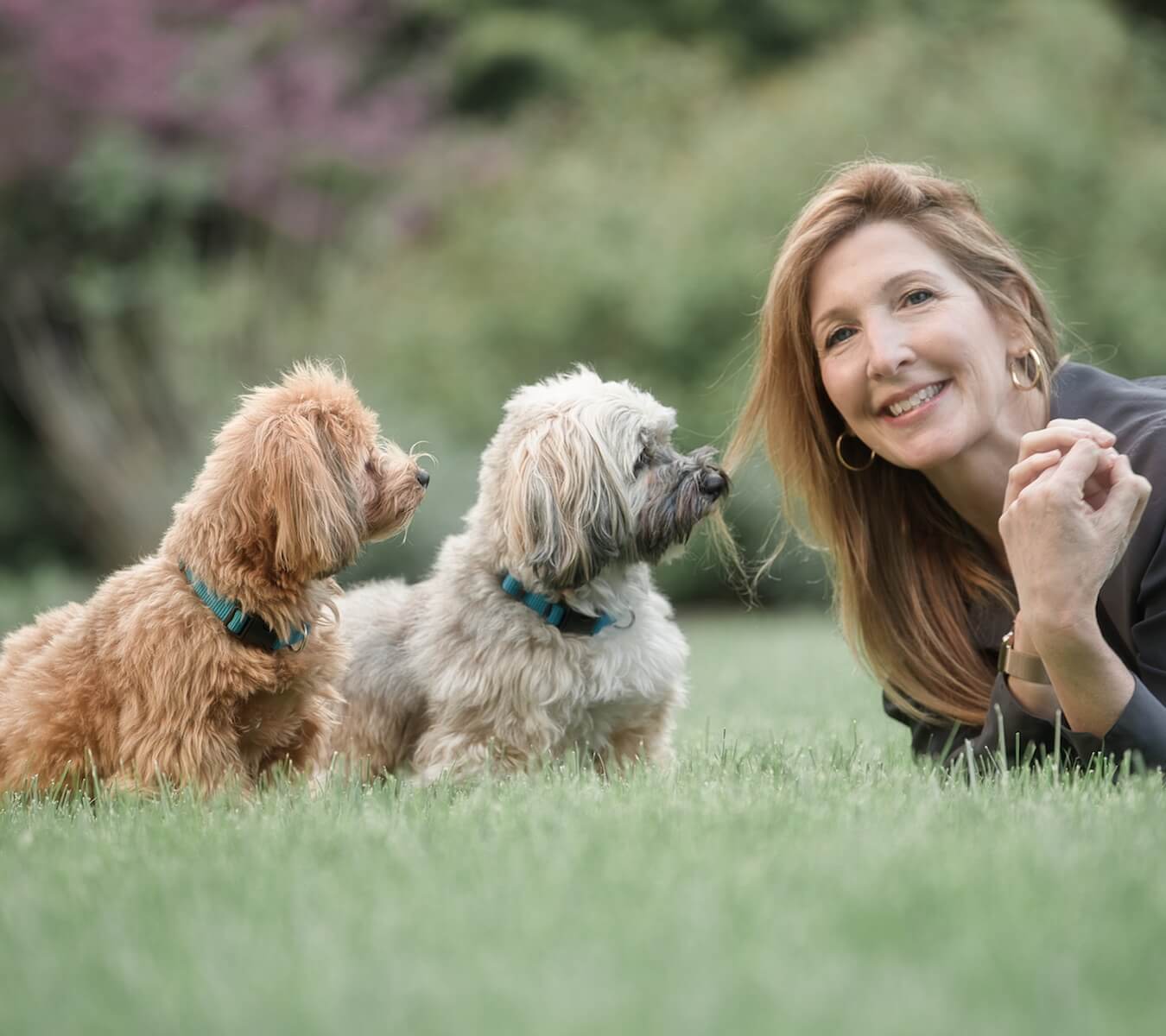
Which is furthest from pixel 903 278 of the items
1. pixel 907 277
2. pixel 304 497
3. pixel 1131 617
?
pixel 304 497

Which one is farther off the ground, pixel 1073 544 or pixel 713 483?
pixel 713 483

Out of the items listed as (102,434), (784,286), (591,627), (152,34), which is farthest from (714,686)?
(152,34)

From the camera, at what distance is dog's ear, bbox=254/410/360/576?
4.00 meters

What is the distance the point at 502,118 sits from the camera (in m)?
21.5

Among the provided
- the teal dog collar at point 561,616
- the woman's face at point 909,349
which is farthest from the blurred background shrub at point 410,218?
the woman's face at point 909,349

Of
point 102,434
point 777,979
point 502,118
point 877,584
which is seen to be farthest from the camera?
point 502,118

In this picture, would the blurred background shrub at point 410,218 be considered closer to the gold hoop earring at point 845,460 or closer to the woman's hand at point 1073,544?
the gold hoop earring at point 845,460

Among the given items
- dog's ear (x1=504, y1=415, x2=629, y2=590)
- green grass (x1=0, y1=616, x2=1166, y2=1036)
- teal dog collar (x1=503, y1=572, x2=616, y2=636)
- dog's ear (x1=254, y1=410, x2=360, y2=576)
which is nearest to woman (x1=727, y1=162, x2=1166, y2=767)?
green grass (x1=0, y1=616, x2=1166, y2=1036)

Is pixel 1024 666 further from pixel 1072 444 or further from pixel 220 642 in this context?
pixel 220 642

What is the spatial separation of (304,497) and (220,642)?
484mm

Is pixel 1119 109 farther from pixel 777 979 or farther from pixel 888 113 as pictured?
pixel 777 979

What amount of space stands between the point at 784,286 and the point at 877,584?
1010mm

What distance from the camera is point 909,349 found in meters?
3.87

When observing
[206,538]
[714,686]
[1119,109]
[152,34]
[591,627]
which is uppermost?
[152,34]
